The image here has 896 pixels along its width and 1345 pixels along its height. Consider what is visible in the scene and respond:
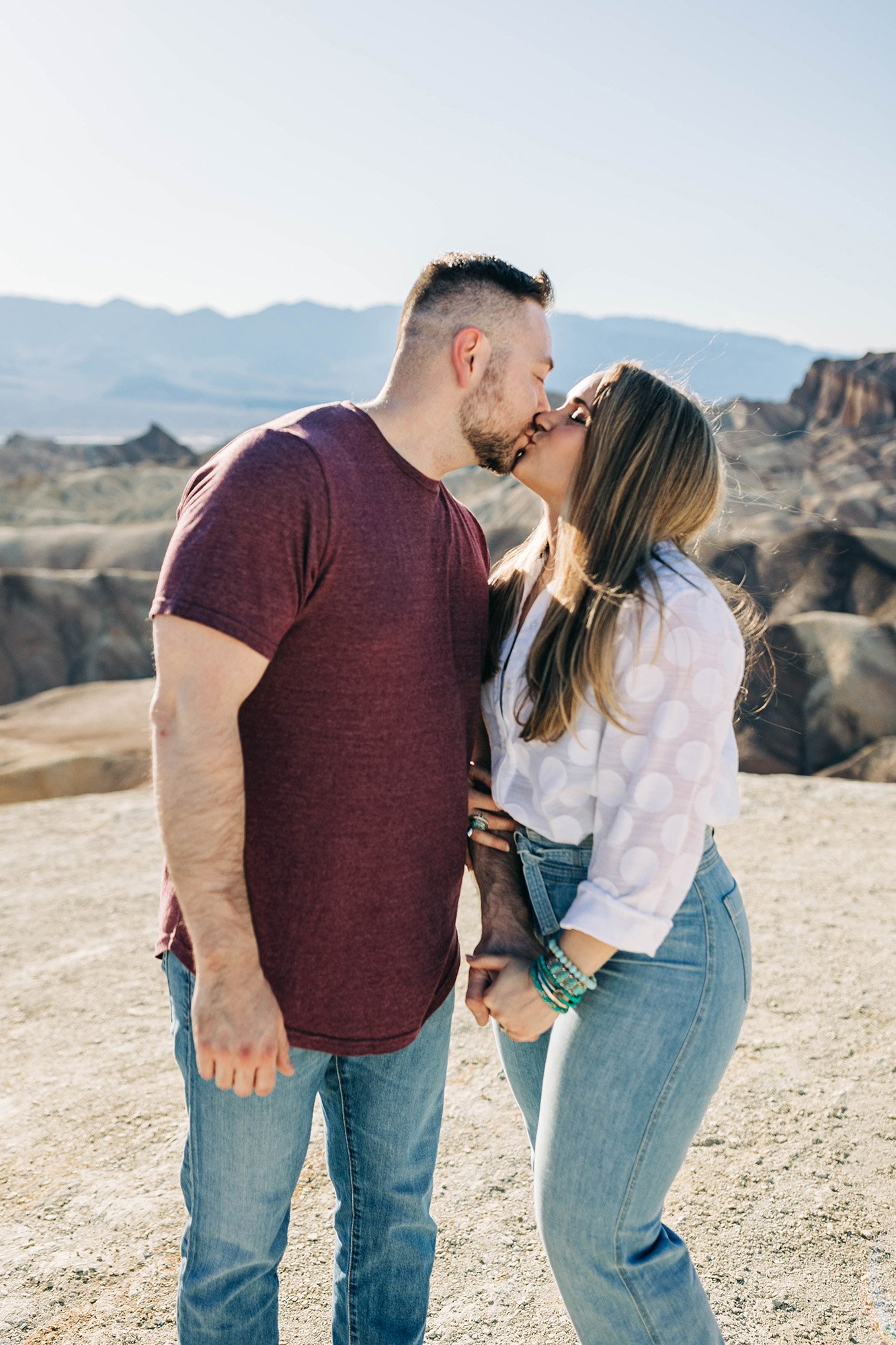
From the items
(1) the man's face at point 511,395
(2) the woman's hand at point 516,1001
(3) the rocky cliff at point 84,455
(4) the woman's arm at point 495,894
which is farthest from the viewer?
(3) the rocky cliff at point 84,455

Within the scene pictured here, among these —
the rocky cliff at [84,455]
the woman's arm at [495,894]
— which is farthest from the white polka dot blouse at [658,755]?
the rocky cliff at [84,455]

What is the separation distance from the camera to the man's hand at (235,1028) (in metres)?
1.85

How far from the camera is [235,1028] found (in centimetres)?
185

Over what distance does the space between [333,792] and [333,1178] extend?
981mm

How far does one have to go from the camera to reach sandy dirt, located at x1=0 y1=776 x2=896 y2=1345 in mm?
2879

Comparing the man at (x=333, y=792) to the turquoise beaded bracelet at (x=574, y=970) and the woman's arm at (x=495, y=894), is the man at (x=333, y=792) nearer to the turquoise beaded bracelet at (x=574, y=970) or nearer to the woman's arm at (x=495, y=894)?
the woman's arm at (x=495, y=894)

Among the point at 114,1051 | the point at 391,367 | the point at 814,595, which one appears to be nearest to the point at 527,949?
the point at 391,367

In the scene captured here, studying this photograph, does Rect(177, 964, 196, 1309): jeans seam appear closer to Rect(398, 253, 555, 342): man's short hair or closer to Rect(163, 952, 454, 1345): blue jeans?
Rect(163, 952, 454, 1345): blue jeans

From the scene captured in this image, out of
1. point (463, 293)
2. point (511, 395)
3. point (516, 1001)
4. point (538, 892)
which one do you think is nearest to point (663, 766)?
point (538, 892)

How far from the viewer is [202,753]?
5.84 feet

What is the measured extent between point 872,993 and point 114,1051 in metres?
3.45

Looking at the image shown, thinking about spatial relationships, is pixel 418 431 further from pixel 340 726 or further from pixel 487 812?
pixel 487 812

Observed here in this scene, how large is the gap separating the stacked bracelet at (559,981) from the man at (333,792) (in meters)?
0.28

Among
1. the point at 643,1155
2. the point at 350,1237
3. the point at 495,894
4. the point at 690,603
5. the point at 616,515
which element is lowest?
the point at 350,1237
